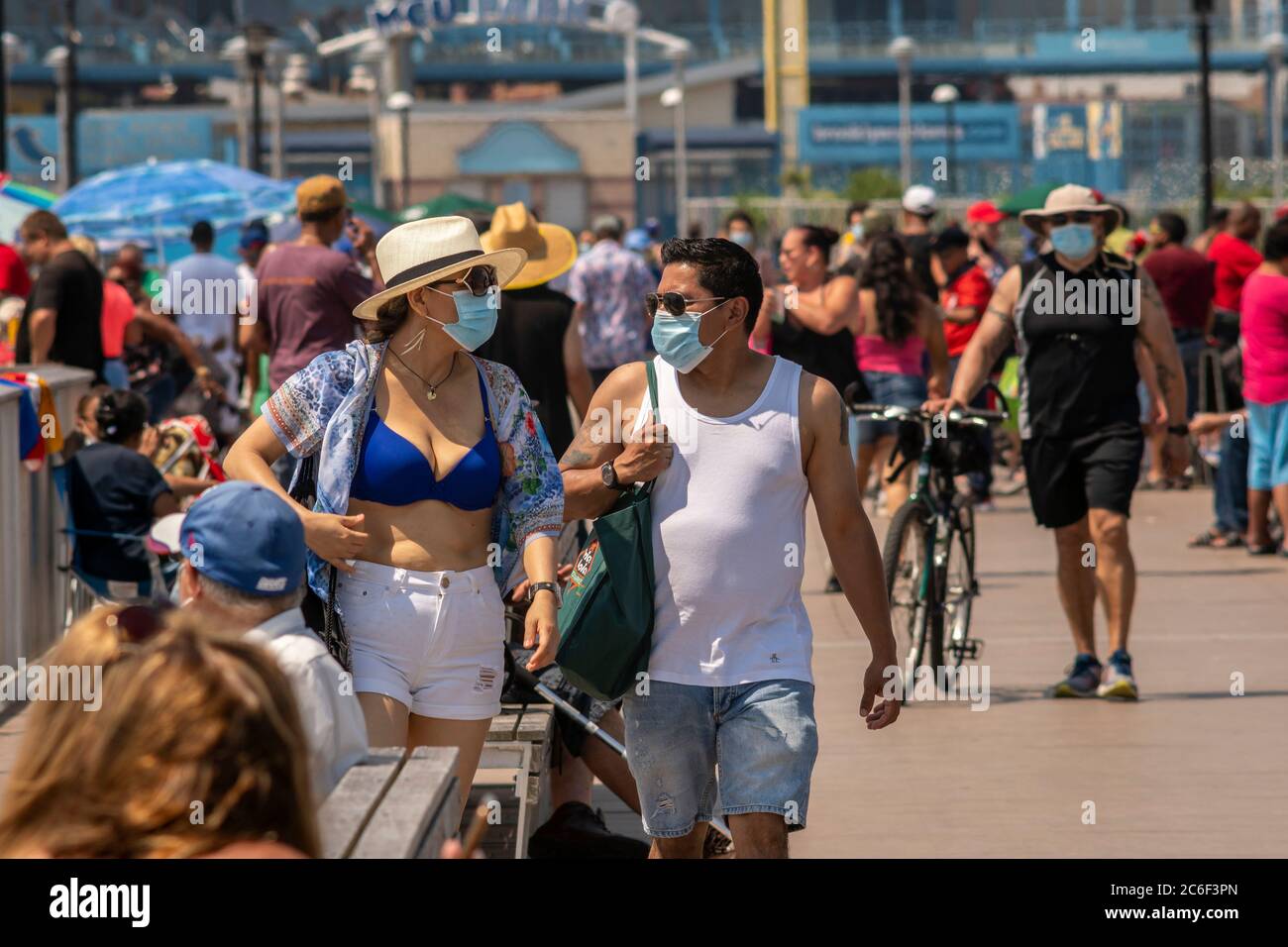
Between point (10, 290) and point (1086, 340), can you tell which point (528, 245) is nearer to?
point (1086, 340)

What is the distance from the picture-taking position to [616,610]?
4703 millimetres

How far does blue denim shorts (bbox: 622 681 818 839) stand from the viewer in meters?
4.59

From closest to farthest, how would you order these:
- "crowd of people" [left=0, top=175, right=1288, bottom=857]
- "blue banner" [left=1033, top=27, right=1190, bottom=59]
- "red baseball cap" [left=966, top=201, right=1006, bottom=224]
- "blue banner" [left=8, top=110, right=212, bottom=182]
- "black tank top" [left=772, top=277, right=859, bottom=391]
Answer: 1. "crowd of people" [left=0, top=175, right=1288, bottom=857]
2. "black tank top" [left=772, top=277, right=859, bottom=391]
3. "red baseball cap" [left=966, top=201, right=1006, bottom=224]
4. "blue banner" [left=8, top=110, right=212, bottom=182]
5. "blue banner" [left=1033, top=27, right=1190, bottom=59]

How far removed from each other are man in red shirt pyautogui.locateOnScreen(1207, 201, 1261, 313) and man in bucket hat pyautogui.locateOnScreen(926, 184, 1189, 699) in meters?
6.56

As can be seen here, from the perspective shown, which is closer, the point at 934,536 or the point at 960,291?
the point at 934,536

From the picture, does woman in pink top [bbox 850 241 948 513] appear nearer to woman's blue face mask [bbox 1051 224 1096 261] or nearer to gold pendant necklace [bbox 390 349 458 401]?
woman's blue face mask [bbox 1051 224 1096 261]

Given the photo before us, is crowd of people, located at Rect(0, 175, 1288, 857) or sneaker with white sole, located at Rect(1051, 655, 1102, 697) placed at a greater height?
crowd of people, located at Rect(0, 175, 1288, 857)

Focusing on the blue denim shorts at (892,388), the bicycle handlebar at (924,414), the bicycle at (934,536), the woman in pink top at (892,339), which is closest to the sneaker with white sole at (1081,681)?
the bicycle at (934,536)

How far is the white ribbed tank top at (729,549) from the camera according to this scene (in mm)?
4668

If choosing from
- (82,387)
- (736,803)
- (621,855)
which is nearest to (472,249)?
(736,803)

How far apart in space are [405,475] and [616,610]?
0.56 metres

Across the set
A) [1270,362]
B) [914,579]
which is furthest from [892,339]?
[914,579]

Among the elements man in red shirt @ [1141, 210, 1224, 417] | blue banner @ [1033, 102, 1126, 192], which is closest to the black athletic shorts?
man in red shirt @ [1141, 210, 1224, 417]
